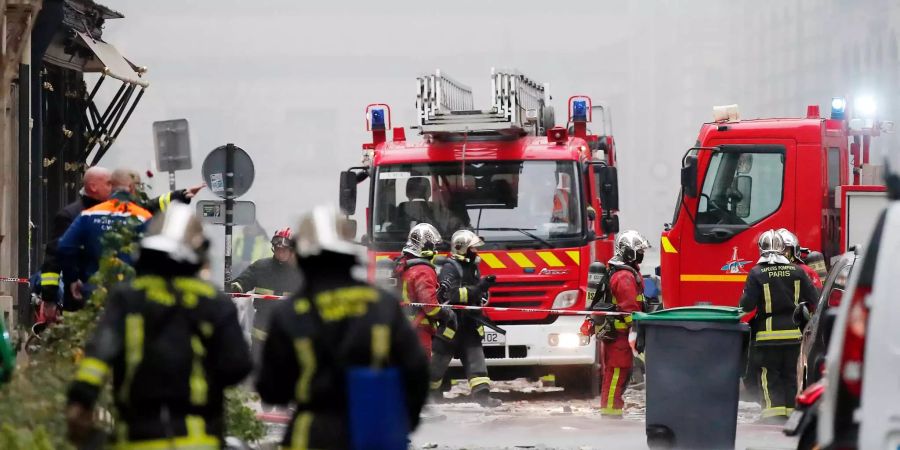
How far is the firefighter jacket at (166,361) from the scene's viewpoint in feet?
17.8

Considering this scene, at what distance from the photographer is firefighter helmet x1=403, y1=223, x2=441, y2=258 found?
14156 millimetres

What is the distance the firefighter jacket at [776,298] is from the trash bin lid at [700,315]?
194 centimetres

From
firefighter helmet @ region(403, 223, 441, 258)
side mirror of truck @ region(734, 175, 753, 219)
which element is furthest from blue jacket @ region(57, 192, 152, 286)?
side mirror of truck @ region(734, 175, 753, 219)

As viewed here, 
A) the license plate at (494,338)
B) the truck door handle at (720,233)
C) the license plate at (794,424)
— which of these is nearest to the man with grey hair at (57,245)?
the license plate at (794,424)

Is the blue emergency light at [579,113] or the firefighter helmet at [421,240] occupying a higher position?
the blue emergency light at [579,113]

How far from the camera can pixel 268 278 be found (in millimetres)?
15320

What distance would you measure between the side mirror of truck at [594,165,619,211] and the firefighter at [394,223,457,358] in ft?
6.68

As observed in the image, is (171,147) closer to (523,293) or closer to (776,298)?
(523,293)

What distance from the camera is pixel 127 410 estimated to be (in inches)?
215

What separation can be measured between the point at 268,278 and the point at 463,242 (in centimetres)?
204

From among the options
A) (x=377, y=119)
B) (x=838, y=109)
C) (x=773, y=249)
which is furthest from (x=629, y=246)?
(x=838, y=109)

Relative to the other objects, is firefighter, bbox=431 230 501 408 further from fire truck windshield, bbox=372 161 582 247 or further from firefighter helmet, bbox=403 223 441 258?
fire truck windshield, bbox=372 161 582 247

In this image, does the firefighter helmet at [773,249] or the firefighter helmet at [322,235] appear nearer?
the firefighter helmet at [322,235]

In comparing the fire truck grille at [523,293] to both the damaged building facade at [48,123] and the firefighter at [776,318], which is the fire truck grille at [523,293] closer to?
the firefighter at [776,318]
